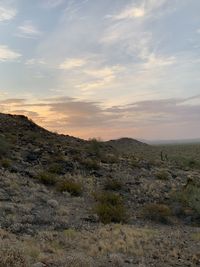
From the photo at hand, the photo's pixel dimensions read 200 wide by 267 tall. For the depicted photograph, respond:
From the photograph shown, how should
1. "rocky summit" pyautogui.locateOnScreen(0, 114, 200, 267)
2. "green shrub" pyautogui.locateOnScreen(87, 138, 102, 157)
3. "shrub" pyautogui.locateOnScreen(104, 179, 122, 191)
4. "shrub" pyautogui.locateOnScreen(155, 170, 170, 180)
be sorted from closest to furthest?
1. "rocky summit" pyautogui.locateOnScreen(0, 114, 200, 267)
2. "shrub" pyautogui.locateOnScreen(104, 179, 122, 191)
3. "shrub" pyautogui.locateOnScreen(155, 170, 170, 180)
4. "green shrub" pyautogui.locateOnScreen(87, 138, 102, 157)

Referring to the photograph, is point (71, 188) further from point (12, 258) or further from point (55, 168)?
point (12, 258)

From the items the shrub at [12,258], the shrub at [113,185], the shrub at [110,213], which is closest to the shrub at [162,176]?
the shrub at [113,185]

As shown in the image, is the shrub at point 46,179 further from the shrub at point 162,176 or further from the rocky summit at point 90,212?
the shrub at point 162,176

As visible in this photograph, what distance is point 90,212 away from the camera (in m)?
Result: 20.9

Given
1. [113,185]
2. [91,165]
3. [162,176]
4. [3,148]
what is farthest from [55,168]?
[162,176]

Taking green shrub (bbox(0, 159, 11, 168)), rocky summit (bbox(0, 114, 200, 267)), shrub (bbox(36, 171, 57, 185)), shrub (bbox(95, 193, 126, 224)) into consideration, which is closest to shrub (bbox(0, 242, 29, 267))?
rocky summit (bbox(0, 114, 200, 267))

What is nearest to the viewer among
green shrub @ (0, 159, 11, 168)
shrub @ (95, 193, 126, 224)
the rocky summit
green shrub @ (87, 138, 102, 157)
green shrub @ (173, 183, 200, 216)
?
the rocky summit

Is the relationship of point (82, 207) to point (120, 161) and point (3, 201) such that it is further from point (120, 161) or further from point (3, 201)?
point (120, 161)

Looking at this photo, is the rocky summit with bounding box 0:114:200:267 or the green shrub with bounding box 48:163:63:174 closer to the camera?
the rocky summit with bounding box 0:114:200:267

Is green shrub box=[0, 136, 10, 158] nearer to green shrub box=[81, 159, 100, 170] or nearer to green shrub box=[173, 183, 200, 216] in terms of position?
green shrub box=[81, 159, 100, 170]

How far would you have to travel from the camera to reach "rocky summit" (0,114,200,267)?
532 inches

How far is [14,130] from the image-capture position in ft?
155

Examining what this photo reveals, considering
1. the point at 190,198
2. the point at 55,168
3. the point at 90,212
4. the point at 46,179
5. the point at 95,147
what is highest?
the point at 95,147

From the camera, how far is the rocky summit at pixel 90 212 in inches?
532
